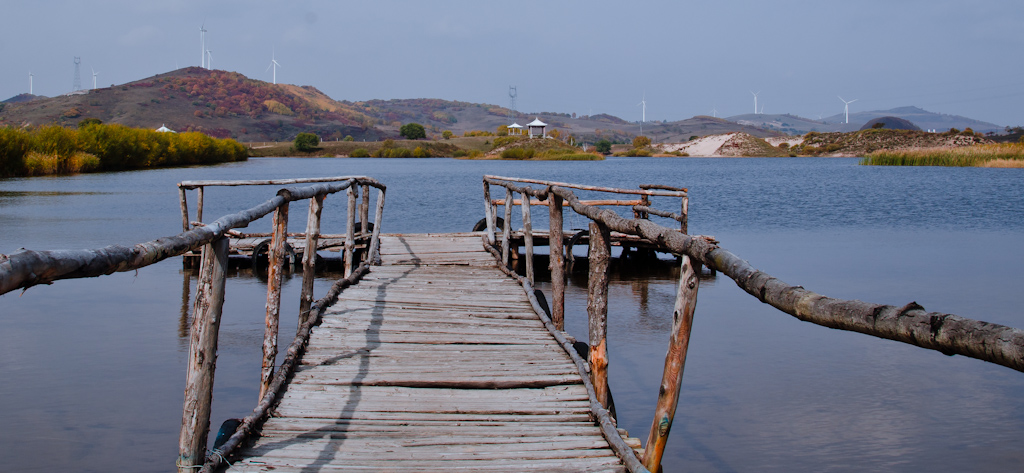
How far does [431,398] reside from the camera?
4.33 metres

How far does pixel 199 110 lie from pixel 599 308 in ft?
542

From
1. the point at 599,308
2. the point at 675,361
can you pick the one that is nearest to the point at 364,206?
the point at 599,308

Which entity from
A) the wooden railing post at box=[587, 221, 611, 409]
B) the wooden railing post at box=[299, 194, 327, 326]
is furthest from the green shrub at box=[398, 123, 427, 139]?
the wooden railing post at box=[587, 221, 611, 409]

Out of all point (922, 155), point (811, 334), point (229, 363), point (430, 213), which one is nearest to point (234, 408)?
point (229, 363)

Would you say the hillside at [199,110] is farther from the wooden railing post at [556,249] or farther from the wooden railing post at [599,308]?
the wooden railing post at [599,308]

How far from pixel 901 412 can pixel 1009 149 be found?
4925 centimetres

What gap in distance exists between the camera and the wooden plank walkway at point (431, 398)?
11.5 feet

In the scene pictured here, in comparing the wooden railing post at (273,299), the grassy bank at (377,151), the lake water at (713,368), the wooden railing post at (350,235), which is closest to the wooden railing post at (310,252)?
the wooden railing post at (273,299)

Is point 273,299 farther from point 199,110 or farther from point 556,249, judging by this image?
point 199,110

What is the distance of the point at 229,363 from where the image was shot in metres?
8.13

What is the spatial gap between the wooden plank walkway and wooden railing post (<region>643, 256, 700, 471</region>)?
22 centimetres

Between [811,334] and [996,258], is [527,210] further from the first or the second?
[996,258]

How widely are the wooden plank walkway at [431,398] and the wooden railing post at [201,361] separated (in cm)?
24

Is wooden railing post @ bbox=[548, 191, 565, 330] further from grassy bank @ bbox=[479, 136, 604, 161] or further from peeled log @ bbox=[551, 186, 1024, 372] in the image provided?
grassy bank @ bbox=[479, 136, 604, 161]
